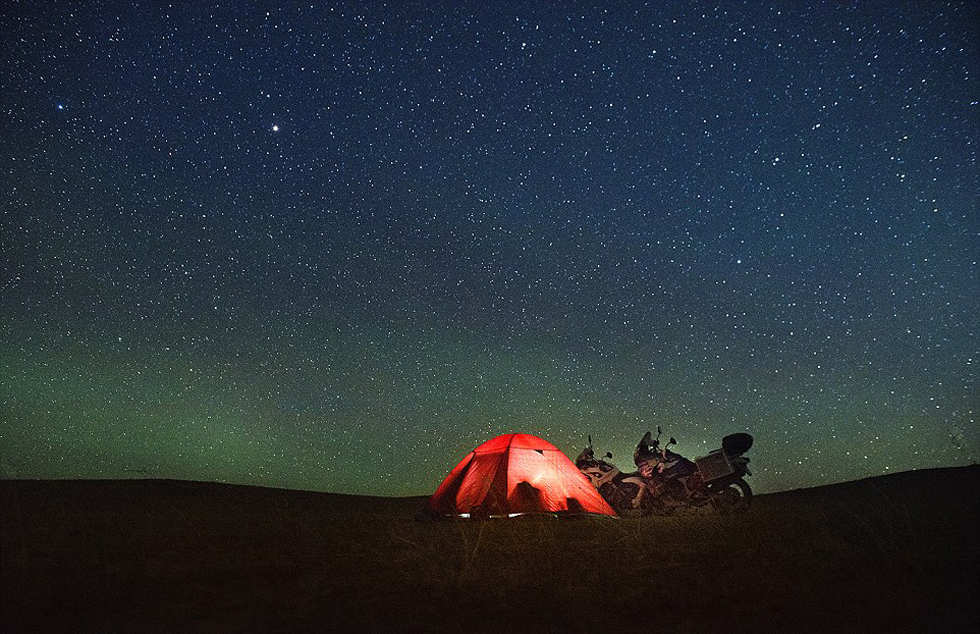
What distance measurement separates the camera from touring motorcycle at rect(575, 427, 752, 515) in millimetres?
10984

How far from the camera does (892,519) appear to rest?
31.1ft

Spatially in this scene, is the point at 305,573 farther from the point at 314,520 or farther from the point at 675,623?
the point at 314,520

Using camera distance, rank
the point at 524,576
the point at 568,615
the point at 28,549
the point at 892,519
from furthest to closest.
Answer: the point at 892,519 → the point at 28,549 → the point at 524,576 → the point at 568,615

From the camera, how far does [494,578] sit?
16.7ft

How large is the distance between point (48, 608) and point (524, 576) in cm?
398

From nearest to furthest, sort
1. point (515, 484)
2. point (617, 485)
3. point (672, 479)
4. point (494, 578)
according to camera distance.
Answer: point (494, 578)
point (515, 484)
point (672, 479)
point (617, 485)

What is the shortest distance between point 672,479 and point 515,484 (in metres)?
3.99

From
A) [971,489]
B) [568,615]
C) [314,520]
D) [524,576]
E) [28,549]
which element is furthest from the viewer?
[971,489]

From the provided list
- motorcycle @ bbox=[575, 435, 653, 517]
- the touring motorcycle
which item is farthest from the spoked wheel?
motorcycle @ bbox=[575, 435, 653, 517]

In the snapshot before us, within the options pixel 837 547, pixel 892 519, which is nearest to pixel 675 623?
pixel 837 547

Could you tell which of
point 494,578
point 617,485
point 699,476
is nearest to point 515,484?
point 617,485

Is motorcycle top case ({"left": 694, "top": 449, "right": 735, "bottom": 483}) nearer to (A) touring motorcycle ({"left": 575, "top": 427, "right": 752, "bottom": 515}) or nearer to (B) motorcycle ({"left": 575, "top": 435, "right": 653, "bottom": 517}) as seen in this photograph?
(A) touring motorcycle ({"left": 575, "top": 427, "right": 752, "bottom": 515})

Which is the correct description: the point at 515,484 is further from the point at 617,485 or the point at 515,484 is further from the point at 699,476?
the point at 699,476

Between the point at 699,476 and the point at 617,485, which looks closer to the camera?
the point at 699,476
